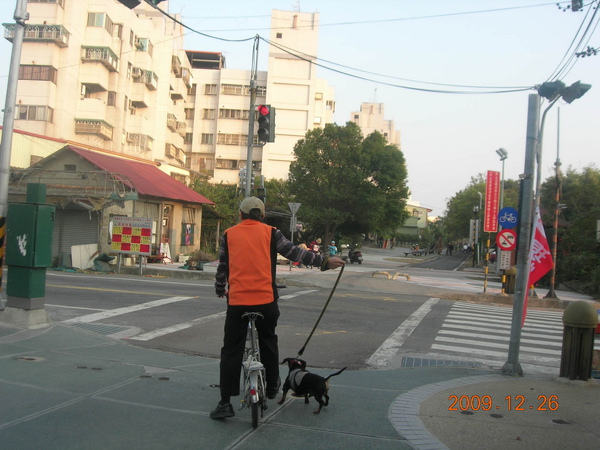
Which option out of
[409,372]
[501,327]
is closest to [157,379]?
[409,372]

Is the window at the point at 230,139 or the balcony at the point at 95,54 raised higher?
the balcony at the point at 95,54

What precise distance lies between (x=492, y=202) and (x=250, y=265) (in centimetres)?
3646

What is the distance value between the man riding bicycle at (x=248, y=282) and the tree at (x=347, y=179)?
1434 inches

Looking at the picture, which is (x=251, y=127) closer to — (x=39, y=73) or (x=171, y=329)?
(x=171, y=329)

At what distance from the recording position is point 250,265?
15.9 feet

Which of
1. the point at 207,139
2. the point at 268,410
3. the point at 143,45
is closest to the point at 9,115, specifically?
the point at 268,410

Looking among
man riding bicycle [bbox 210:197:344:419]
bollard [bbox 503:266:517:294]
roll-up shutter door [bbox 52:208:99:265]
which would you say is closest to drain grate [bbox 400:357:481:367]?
man riding bicycle [bbox 210:197:344:419]

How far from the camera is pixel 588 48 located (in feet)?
44.0

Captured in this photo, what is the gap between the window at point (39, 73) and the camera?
3753 centimetres

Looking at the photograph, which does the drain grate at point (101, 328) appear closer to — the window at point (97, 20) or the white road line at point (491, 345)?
the white road line at point (491, 345)

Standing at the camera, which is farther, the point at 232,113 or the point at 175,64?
the point at 232,113

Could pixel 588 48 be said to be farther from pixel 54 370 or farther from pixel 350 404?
pixel 54 370

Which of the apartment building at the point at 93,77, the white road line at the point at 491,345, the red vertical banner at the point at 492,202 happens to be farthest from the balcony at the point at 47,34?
the white road line at the point at 491,345
